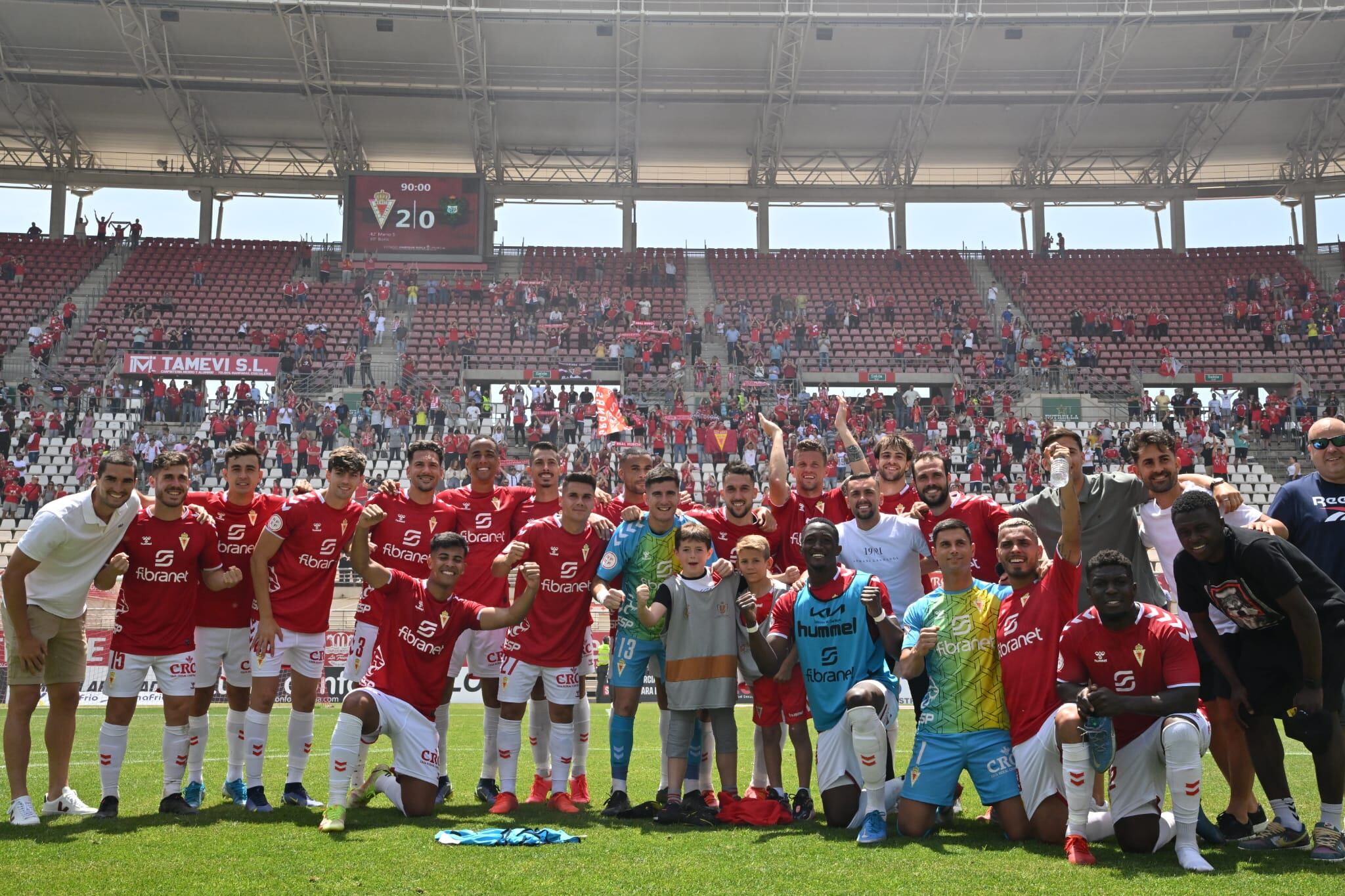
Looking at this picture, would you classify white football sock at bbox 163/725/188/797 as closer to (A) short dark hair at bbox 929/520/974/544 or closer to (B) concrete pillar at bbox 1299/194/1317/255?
(A) short dark hair at bbox 929/520/974/544

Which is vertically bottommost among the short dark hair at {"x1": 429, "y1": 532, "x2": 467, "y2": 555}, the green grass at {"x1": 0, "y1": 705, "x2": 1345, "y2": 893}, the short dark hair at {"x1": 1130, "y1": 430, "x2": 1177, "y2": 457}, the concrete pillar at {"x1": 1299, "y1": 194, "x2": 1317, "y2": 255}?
the green grass at {"x1": 0, "y1": 705, "x2": 1345, "y2": 893}

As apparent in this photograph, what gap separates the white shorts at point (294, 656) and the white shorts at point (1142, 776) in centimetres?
528

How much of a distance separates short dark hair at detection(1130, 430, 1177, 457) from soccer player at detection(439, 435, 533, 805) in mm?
4629

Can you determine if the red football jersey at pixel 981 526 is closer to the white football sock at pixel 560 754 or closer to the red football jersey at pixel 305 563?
the white football sock at pixel 560 754

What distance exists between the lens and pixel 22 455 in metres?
26.7

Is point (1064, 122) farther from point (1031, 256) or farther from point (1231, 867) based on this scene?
point (1231, 867)

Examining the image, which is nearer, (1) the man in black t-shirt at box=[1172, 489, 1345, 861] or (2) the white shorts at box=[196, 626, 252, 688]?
(1) the man in black t-shirt at box=[1172, 489, 1345, 861]

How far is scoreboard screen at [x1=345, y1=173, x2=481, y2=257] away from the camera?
35.8m

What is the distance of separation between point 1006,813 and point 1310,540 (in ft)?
8.53

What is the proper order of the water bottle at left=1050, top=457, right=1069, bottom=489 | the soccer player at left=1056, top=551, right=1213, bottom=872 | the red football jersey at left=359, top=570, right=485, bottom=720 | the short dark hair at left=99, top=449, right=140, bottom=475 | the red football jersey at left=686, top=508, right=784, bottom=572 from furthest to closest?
the red football jersey at left=686, top=508, right=784, bottom=572
the red football jersey at left=359, top=570, right=485, bottom=720
the short dark hair at left=99, top=449, right=140, bottom=475
the water bottle at left=1050, top=457, right=1069, bottom=489
the soccer player at left=1056, top=551, right=1213, bottom=872

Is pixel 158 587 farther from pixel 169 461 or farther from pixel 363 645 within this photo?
pixel 363 645

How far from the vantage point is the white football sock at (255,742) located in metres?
7.29

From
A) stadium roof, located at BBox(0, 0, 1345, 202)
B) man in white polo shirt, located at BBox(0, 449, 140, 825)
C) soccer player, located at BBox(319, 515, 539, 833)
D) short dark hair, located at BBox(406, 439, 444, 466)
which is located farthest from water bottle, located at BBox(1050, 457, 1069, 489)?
stadium roof, located at BBox(0, 0, 1345, 202)

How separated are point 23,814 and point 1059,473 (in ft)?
21.7
